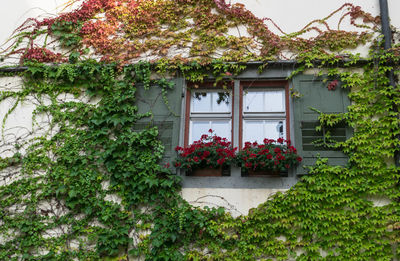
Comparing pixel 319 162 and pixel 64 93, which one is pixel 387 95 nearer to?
pixel 319 162

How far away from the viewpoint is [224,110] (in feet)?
17.7

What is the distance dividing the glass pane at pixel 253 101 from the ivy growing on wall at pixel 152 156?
0.39 meters

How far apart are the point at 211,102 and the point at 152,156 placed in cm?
118

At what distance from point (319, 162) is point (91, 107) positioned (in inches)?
121

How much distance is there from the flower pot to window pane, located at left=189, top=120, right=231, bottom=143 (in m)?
0.50

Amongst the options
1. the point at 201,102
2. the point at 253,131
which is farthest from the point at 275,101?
the point at 201,102

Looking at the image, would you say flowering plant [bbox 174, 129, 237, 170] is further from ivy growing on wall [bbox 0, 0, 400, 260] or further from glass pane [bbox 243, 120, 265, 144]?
glass pane [bbox 243, 120, 265, 144]

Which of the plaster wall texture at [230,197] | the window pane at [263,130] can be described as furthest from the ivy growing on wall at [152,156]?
the window pane at [263,130]

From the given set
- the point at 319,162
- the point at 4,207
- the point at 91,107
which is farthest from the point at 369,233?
the point at 4,207

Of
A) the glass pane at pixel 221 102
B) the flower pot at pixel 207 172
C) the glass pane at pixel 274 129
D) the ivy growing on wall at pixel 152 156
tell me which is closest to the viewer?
the ivy growing on wall at pixel 152 156

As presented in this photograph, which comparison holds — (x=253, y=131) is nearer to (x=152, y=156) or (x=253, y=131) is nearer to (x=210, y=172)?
(x=210, y=172)

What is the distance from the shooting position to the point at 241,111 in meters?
5.27

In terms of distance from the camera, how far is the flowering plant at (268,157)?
460 cm

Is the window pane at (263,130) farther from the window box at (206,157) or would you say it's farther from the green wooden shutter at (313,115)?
the window box at (206,157)
